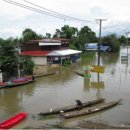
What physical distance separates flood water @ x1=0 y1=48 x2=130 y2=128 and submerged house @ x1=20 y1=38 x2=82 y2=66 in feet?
30.7

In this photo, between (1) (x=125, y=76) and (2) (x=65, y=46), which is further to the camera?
(2) (x=65, y=46)

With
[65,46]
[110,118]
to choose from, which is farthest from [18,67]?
[65,46]

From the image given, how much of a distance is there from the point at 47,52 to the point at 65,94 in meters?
24.7

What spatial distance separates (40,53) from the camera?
5347 cm

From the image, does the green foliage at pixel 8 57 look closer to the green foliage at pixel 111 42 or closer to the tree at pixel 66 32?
the tree at pixel 66 32

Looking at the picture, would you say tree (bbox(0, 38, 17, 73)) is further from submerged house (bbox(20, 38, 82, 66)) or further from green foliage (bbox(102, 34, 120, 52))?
green foliage (bbox(102, 34, 120, 52))

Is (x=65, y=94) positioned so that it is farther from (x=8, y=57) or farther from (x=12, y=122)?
(x=12, y=122)

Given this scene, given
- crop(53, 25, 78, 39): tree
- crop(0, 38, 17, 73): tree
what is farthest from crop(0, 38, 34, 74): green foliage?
crop(53, 25, 78, 39): tree

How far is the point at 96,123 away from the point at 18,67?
722 inches

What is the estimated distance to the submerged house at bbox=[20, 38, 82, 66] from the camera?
171 feet

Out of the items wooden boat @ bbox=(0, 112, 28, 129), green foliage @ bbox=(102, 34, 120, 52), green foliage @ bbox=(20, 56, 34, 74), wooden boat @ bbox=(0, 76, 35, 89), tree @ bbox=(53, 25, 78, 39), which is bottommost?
wooden boat @ bbox=(0, 112, 28, 129)

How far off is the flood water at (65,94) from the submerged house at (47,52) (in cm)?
935

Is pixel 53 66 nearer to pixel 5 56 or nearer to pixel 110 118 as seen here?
pixel 5 56

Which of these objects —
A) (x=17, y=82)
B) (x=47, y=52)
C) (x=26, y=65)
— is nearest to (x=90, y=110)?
(x=17, y=82)
